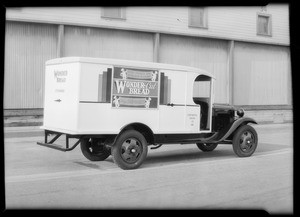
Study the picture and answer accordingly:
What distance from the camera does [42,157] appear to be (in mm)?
9852

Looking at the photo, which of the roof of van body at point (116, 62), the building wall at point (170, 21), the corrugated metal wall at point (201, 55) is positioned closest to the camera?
the roof of van body at point (116, 62)

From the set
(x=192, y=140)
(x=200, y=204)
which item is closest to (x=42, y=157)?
(x=192, y=140)

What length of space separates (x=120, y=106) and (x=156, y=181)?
1.76m

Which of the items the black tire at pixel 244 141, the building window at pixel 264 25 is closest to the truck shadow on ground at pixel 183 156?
the black tire at pixel 244 141

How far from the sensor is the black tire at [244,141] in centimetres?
991

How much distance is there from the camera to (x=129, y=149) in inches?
324

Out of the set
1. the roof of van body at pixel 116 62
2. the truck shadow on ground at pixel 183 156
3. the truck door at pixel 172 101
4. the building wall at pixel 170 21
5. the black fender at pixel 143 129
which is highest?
the building wall at pixel 170 21

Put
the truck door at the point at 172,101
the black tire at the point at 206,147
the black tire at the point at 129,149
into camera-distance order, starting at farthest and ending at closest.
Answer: the black tire at the point at 206,147
the truck door at the point at 172,101
the black tire at the point at 129,149

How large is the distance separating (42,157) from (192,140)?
3.60m

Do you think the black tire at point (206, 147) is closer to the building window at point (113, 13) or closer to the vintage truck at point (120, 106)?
the vintage truck at point (120, 106)

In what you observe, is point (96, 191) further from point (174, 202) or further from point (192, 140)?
point (192, 140)

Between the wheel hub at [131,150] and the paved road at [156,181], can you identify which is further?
the wheel hub at [131,150]

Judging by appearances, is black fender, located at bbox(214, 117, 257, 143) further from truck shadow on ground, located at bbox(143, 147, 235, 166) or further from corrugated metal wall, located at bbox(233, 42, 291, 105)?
corrugated metal wall, located at bbox(233, 42, 291, 105)

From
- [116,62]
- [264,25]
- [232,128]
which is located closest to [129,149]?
[116,62]
